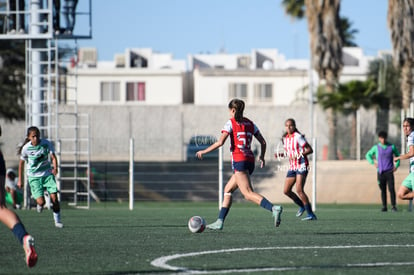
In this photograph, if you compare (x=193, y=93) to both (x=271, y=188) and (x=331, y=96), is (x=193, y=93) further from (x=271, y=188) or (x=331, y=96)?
(x=271, y=188)

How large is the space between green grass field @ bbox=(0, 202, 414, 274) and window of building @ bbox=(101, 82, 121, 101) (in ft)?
187

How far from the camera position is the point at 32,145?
57.7 feet

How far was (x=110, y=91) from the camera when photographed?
244ft

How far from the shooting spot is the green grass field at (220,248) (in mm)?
9781

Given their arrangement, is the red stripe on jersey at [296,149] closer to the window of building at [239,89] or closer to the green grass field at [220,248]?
the green grass field at [220,248]

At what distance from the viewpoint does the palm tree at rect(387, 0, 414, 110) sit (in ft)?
132

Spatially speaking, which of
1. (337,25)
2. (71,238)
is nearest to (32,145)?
(71,238)

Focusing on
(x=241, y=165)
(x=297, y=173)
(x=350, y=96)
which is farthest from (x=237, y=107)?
(x=350, y=96)

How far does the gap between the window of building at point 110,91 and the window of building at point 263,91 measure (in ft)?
33.9

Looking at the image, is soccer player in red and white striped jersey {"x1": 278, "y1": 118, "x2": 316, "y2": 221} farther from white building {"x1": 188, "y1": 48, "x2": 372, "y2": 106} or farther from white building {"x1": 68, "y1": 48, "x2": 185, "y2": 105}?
white building {"x1": 68, "y1": 48, "x2": 185, "y2": 105}

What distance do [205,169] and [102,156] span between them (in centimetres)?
429

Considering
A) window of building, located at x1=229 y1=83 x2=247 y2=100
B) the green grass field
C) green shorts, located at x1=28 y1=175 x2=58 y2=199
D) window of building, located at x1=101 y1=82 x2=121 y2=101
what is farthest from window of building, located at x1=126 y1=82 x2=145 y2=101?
the green grass field

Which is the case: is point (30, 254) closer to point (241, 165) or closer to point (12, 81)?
point (241, 165)

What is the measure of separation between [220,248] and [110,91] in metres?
63.2
